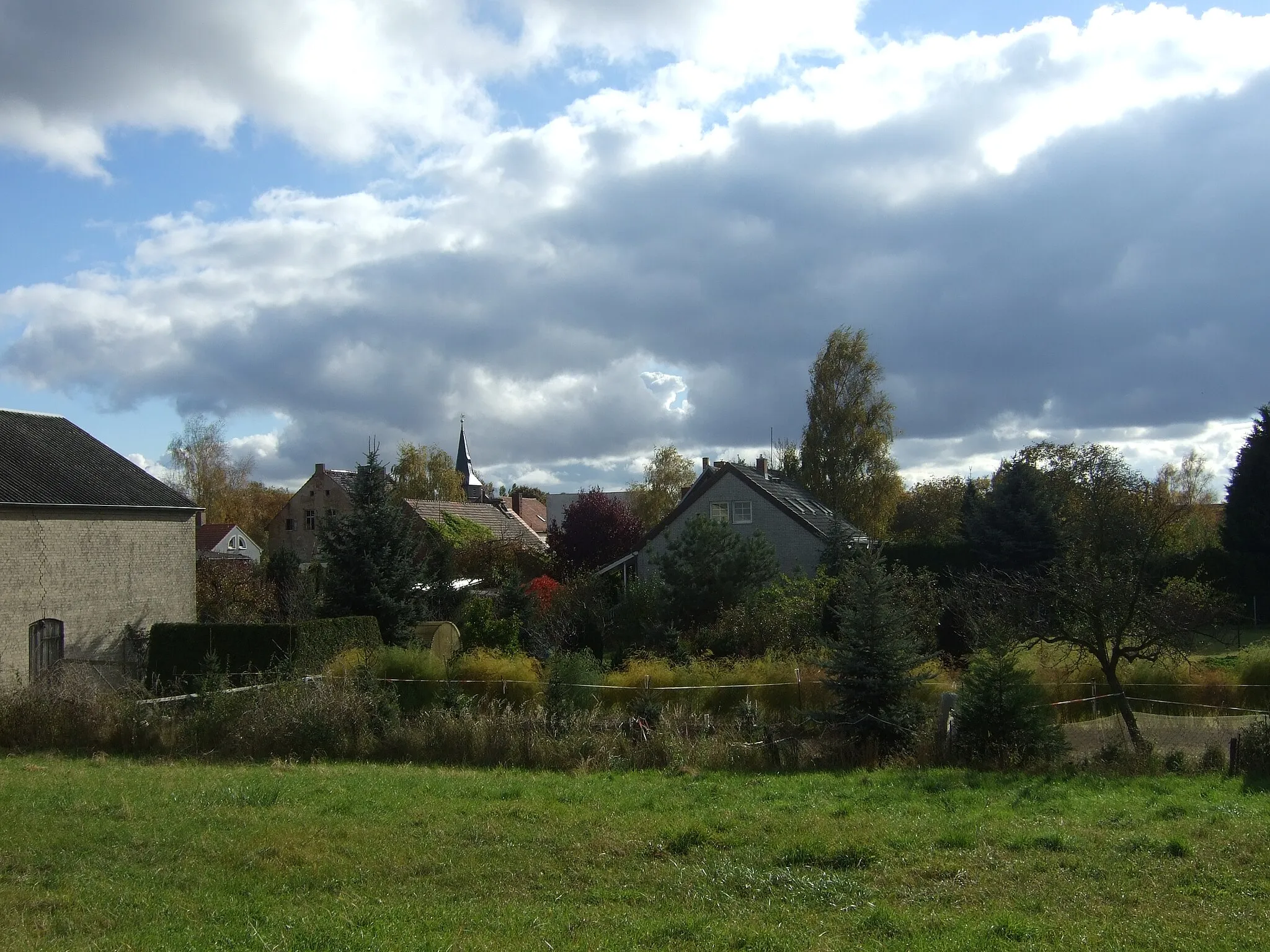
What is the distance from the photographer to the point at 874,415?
159 feet

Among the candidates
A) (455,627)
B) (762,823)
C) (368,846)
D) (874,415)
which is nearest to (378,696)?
(368,846)

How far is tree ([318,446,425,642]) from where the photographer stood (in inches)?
1045

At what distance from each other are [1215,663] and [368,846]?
63.3ft

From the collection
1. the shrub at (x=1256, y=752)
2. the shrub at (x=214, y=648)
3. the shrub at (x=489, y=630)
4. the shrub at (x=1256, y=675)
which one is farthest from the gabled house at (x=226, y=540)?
the shrub at (x=1256, y=752)

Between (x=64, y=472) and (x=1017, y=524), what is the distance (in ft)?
97.8

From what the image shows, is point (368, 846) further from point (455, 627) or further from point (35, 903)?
point (455, 627)

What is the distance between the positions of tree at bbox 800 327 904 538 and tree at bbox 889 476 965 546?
529 inches

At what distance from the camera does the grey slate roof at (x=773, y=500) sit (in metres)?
38.4

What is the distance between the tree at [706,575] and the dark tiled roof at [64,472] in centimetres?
1409

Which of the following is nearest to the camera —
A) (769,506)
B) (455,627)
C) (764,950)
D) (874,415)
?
(764,950)

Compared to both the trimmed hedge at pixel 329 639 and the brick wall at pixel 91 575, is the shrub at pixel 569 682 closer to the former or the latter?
the trimmed hedge at pixel 329 639

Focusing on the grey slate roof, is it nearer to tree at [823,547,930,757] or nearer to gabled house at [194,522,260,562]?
tree at [823,547,930,757]

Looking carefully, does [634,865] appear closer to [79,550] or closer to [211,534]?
[79,550]

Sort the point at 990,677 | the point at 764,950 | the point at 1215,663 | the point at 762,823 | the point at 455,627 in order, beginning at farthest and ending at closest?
the point at 455,627 < the point at 1215,663 < the point at 990,677 < the point at 762,823 < the point at 764,950
